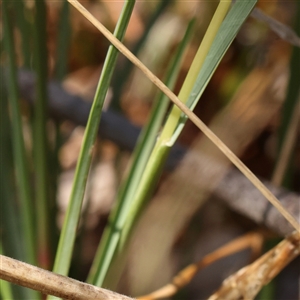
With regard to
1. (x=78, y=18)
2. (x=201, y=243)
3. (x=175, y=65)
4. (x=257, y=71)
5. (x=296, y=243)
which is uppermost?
(x=78, y=18)

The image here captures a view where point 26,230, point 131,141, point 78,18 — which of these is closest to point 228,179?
point 131,141

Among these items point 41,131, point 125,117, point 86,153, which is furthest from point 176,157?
point 86,153

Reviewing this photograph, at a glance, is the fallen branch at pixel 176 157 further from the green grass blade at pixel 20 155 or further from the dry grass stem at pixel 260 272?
the green grass blade at pixel 20 155

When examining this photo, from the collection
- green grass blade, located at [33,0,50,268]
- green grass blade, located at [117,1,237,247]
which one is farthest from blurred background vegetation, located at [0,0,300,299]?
green grass blade, located at [117,1,237,247]

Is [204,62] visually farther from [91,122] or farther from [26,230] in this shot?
[26,230]

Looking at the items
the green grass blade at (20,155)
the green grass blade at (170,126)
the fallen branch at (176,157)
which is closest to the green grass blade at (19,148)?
the green grass blade at (20,155)
